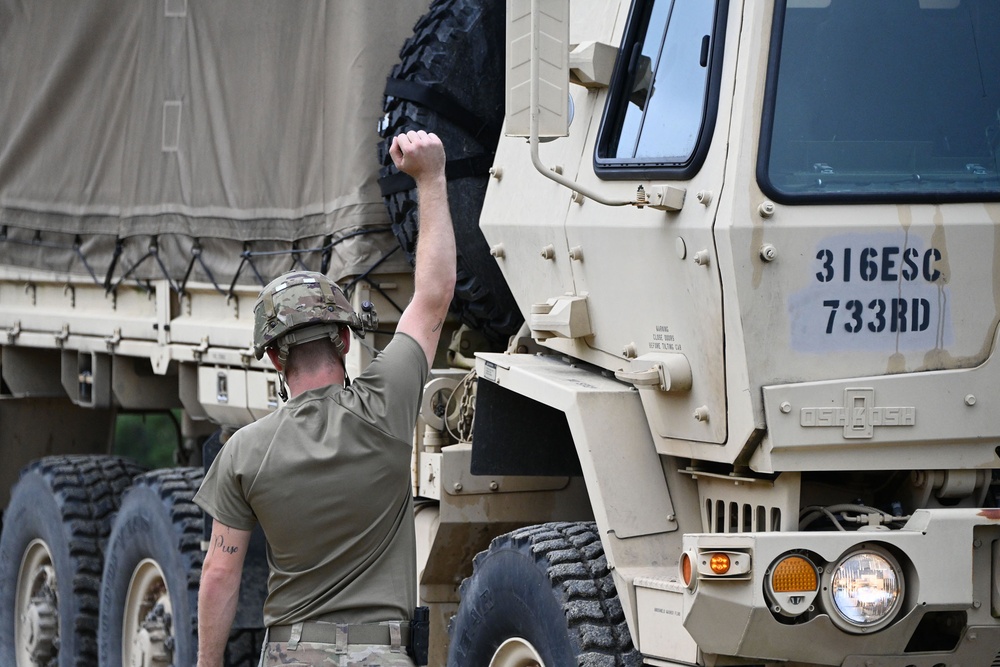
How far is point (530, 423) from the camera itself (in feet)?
16.8

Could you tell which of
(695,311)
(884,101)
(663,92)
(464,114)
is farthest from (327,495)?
(464,114)

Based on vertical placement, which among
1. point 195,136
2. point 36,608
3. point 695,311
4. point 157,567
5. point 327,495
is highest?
point 195,136

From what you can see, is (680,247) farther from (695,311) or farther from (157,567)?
(157,567)

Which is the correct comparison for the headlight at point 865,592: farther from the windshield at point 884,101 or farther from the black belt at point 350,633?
the black belt at point 350,633

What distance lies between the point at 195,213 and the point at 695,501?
133 inches

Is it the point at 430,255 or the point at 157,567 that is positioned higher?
the point at 430,255

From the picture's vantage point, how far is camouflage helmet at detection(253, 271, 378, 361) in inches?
142

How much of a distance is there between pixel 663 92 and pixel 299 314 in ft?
4.43

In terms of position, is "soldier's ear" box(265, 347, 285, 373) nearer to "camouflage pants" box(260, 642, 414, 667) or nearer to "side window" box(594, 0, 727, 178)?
"camouflage pants" box(260, 642, 414, 667)

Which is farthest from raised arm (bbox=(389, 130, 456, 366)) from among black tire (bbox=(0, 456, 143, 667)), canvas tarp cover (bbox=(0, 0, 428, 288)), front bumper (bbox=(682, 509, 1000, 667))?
black tire (bbox=(0, 456, 143, 667))

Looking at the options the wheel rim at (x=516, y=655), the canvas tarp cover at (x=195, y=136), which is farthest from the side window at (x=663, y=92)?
the canvas tarp cover at (x=195, y=136)

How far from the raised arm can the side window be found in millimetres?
661

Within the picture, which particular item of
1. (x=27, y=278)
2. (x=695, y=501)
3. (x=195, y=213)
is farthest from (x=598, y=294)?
(x=27, y=278)

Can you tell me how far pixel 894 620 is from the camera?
3.88m
